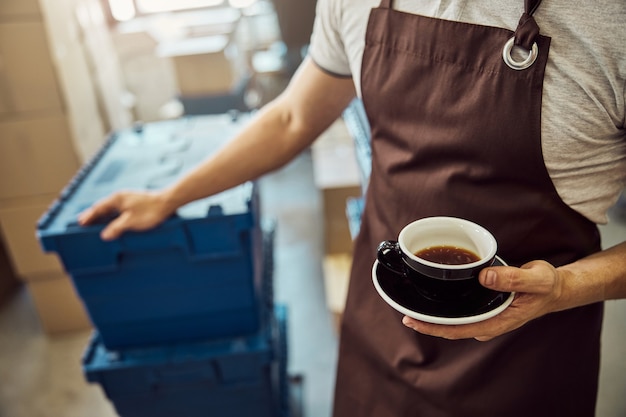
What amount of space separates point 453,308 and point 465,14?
38cm

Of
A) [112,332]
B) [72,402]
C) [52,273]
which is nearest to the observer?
[112,332]

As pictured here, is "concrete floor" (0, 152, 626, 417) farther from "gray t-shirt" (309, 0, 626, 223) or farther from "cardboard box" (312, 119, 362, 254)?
"gray t-shirt" (309, 0, 626, 223)

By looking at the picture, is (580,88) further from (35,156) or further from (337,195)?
(35,156)

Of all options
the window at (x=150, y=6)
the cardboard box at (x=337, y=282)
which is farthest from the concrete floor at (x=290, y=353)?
the window at (x=150, y=6)

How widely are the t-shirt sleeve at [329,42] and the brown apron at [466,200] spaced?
9 centimetres

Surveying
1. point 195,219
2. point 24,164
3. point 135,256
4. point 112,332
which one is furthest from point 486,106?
point 24,164

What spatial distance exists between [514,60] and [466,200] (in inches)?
7.5

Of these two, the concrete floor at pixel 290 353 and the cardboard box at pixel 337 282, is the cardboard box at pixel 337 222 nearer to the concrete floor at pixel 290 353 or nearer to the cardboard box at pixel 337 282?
the cardboard box at pixel 337 282

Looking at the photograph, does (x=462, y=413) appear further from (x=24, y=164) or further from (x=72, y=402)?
(x=24, y=164)

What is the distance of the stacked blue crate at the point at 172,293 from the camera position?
102 centimetres

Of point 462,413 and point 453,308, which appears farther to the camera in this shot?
point 462,413

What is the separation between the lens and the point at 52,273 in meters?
1.93

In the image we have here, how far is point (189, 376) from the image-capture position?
116cm

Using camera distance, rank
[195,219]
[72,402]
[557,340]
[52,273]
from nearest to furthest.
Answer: [557,340] → [195,219] → [72,402] → [52,273]
